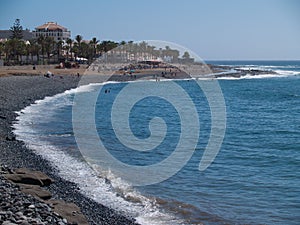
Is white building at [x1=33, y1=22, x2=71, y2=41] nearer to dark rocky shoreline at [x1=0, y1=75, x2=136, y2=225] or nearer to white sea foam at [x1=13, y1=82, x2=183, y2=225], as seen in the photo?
dark rocky shoreline at [x1=0, y1=75, x2=136, y2=225]

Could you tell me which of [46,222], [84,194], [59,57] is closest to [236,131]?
[84,194]

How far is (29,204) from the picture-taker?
8367 mm

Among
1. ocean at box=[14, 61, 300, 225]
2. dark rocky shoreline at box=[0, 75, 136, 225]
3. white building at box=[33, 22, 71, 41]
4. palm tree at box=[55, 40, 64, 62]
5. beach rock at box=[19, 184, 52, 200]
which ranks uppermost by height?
white building at box=[33, 22, 71, 41]

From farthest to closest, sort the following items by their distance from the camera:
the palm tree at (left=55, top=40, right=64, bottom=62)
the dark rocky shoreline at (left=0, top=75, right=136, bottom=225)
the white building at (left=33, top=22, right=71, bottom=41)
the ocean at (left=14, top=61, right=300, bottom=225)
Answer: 1. the white building at (left=33, top=22, right=71, bottom=41)
2. the palm tree at (left=55, top=40, right=64, bottom=62)
3. the ocean at (left=14, top=61, right=300, bottom=225)
4. the dark rocky shoreline at (left=0, top=75, right=136, bottom=225)

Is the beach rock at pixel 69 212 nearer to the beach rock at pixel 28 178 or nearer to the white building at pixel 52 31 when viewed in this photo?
A: the beach rock at pixel 28 178

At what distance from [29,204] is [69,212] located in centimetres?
109

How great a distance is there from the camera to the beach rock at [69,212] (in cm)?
882

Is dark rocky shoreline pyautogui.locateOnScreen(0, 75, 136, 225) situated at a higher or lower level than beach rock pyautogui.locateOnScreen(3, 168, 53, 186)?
lower

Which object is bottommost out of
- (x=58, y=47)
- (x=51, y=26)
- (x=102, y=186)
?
(x=102, y=186)

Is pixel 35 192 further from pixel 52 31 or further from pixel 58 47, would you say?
pixel 52 31

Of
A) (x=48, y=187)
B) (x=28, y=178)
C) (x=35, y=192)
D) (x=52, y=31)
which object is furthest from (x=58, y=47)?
(x=35, y=192)

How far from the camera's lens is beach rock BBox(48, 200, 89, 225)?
8.82m

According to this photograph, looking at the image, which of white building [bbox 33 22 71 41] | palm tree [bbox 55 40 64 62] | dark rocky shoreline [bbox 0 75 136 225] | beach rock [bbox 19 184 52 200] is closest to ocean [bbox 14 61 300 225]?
dark rocky shoreline [bbox 0 75 136 225]

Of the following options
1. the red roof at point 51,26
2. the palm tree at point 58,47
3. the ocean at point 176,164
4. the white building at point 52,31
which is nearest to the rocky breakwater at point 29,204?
the ocean at point 176,164
